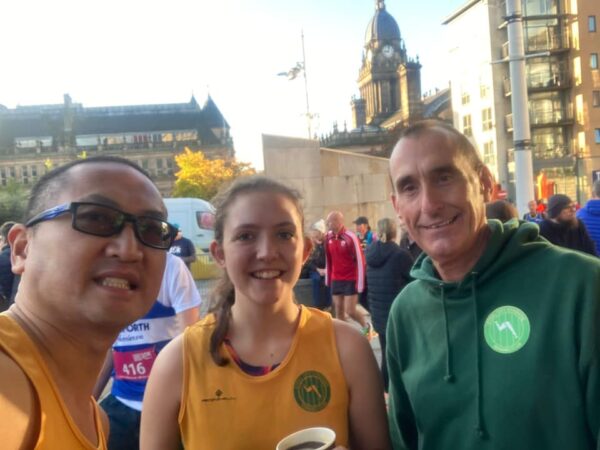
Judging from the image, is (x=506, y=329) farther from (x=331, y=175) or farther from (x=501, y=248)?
(x=331, y=175)

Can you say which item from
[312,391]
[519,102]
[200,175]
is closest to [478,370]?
[312,391]

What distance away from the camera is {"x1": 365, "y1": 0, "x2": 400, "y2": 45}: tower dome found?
105000 mm

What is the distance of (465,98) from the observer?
50.9 meters

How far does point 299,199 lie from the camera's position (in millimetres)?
2578

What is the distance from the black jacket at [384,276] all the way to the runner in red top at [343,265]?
1818 mm

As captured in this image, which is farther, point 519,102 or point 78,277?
point 519,102

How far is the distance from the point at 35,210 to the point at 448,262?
53.8 inches

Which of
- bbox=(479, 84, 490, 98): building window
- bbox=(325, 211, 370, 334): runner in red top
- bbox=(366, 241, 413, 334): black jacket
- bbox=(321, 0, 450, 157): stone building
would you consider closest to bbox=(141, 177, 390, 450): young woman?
bbox=(366, 241, 413, 334): black jacket

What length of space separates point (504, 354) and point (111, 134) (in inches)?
3850

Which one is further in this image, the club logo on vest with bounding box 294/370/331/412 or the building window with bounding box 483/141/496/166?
the building window with bounding box 483/141/496/166

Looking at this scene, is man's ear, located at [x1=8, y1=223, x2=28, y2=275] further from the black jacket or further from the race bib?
the black jacket

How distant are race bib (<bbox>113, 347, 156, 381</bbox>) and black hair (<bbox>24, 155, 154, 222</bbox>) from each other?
2.34 m

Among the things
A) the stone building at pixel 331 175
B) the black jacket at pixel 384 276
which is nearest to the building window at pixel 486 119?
the stone building at pixel 331 175

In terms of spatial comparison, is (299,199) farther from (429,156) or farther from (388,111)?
(388,111)
